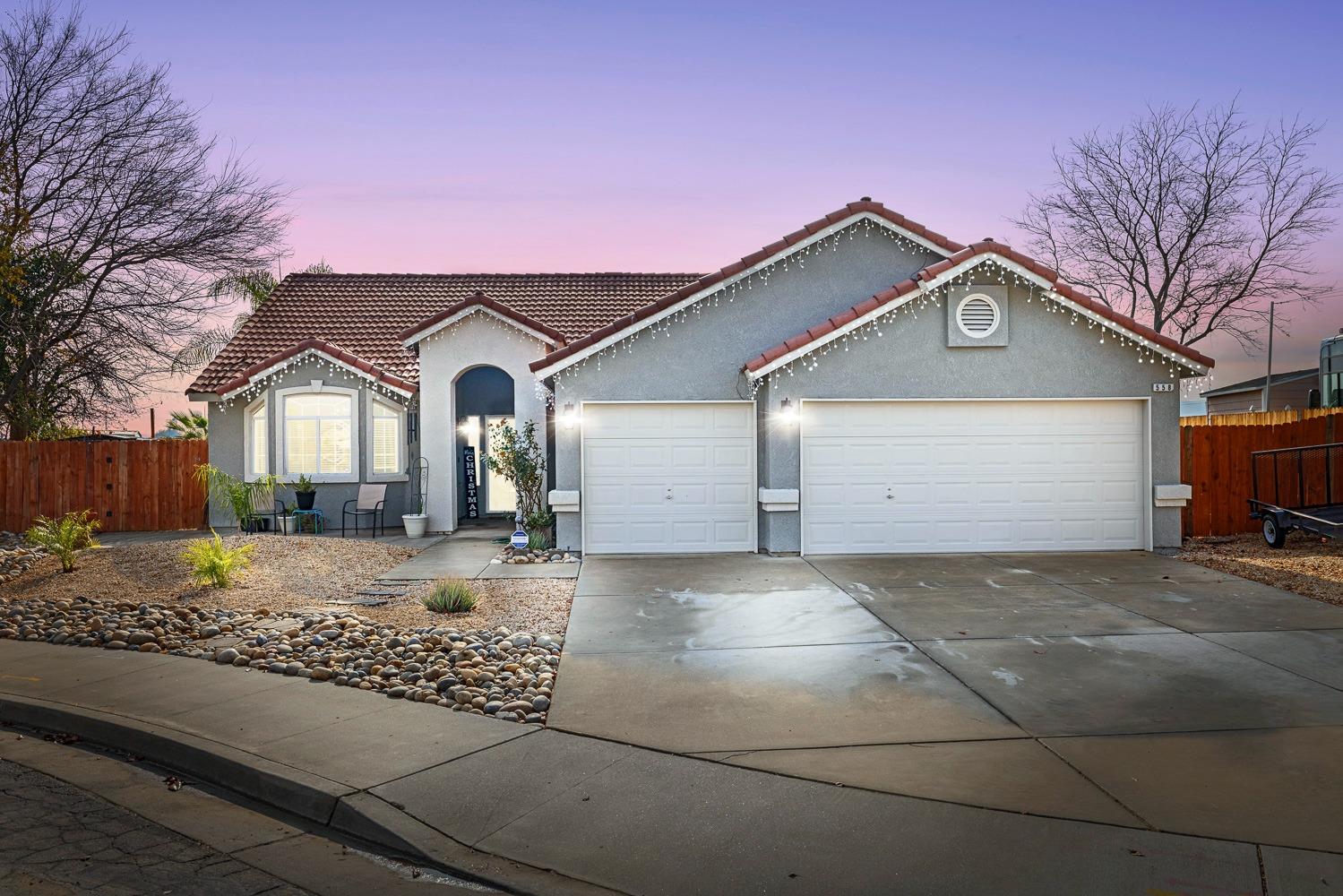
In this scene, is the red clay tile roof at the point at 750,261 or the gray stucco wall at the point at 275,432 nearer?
the red clay tile roof at the point at 750,261

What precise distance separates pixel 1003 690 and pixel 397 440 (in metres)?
14.6

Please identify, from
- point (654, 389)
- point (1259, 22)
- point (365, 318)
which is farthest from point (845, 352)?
point (365, 318)

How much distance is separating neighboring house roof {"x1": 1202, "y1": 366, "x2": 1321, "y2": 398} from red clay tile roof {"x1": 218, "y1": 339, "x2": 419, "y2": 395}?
1596 inches

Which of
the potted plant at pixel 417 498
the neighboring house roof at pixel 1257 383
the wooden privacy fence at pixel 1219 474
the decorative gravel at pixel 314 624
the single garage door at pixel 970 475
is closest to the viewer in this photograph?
the decorative gravel at pixel 314 624

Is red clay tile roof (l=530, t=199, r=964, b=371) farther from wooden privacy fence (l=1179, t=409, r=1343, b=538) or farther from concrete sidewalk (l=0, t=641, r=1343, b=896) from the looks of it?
concrete sidewalk (l=0, t=641, r=1343, b=896)

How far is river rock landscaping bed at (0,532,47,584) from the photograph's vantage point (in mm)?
12688

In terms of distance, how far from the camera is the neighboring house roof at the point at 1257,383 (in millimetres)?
42875

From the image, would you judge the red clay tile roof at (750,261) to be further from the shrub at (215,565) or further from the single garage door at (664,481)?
the shrub at (215,565)

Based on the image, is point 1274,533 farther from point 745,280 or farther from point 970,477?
point 745,280

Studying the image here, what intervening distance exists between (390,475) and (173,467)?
4.56 metres

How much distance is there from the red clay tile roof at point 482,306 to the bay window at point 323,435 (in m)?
2.21

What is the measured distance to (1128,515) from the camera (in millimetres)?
13898

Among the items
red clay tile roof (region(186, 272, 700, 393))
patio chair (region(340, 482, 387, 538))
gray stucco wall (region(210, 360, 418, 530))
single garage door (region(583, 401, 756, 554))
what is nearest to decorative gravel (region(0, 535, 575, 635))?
single garage door (region(583, 401, 756, 554))

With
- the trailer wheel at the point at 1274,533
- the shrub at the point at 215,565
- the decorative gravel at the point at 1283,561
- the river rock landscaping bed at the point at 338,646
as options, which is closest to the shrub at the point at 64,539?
the shrub at the point at 215,565
